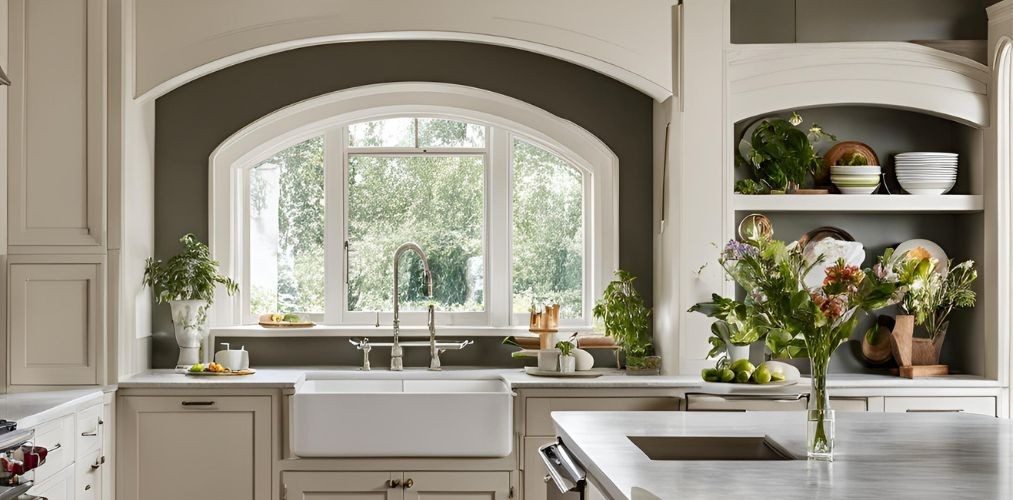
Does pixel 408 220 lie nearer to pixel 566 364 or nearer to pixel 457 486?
pixel 566 364

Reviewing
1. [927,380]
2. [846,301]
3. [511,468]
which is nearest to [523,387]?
[511,468]

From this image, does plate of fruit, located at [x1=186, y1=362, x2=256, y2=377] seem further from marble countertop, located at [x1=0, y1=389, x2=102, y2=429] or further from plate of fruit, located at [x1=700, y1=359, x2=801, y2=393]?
plate of fruit, located at [x1=700, y1=359, x2=801, y2=393]

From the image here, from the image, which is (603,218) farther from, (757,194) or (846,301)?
(846,301)

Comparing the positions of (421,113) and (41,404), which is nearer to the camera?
(41,404)

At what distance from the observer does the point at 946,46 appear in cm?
450

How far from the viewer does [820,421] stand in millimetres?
2383

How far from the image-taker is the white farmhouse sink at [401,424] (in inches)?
156

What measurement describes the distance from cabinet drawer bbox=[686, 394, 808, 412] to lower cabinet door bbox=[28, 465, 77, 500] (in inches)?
92.7

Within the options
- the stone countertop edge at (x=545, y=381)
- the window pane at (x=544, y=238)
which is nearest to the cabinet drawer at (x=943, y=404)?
the stone countertop edge at (x=545, y=381)

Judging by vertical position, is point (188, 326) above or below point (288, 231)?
below

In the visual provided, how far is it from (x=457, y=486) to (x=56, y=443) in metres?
1.51

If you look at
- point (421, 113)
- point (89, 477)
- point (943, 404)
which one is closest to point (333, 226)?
point (421, 113)

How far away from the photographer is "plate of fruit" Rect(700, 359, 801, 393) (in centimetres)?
404

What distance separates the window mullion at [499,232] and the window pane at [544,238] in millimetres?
49
